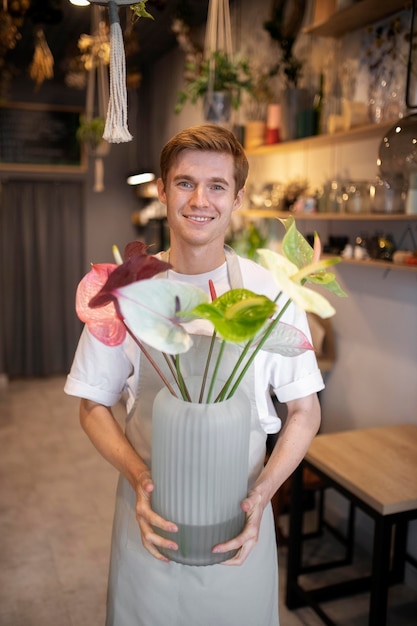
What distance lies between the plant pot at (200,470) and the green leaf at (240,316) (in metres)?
0.19

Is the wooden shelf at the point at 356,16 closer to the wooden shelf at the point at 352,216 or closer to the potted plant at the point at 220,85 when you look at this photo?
the potted plant at the point at 220,85

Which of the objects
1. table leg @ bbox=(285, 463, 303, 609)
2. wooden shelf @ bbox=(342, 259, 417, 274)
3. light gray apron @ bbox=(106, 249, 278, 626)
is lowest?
table leg @ bbox=(285, 463, 303, 609)

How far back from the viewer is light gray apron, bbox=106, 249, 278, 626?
3.97ft

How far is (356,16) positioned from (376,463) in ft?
6.22

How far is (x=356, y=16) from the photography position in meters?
2.58

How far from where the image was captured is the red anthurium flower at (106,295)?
0.75 meters


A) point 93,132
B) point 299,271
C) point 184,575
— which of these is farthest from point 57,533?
point 93,132

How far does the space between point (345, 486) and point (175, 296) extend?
1459mm

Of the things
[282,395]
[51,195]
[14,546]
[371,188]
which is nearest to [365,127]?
[371,188]

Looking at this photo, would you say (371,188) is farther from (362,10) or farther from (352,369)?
(352,369)

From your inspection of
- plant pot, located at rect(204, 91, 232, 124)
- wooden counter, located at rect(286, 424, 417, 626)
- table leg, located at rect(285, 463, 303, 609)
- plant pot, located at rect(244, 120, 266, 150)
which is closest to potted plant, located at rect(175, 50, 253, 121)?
plant pot, located at rect(204, 91, 232, 124)

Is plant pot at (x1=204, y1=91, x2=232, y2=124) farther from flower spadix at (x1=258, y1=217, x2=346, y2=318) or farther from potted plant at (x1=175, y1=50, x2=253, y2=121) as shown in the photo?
flower spadix at (x1=258, y1=217, x2=346, y2=318)

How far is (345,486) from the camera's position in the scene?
197cm

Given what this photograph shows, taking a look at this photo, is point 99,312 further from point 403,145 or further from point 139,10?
point 403,145
